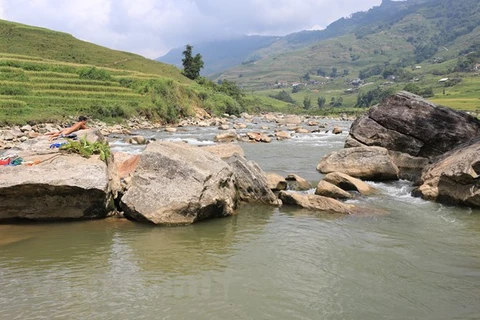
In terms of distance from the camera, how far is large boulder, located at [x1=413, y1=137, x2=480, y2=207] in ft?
51.8

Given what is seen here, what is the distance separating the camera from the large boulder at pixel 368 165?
853 inches

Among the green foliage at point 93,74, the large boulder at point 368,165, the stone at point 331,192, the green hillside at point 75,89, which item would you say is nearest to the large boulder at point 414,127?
the large boulder at point 368,165

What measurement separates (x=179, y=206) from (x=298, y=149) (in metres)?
23.5

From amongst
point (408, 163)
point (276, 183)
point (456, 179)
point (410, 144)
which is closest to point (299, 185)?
point (276, 183)

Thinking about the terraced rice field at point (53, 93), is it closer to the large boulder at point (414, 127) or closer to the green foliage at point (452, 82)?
the large boulder at point (414, 127)

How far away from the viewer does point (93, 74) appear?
241 ft

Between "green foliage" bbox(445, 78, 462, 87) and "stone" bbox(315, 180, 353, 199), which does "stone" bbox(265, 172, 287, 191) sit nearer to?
"stone" bbox(315, 180, 353, 199)

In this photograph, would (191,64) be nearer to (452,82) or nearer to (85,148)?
(452,82)

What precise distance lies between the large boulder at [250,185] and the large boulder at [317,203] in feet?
2.08

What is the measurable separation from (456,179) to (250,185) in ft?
28.5

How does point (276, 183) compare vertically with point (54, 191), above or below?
below

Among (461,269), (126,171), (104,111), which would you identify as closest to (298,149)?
(126,171)

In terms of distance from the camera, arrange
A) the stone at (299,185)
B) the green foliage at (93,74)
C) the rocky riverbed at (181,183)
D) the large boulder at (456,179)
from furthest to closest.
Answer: the green foliage at (93,74)
the stone at (299,185)
the large boulder at (456,179)
the rocky riverbed at (181,183)

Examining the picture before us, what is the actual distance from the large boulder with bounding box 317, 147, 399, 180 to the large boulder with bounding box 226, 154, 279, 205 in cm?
716
